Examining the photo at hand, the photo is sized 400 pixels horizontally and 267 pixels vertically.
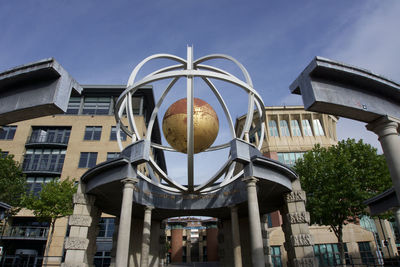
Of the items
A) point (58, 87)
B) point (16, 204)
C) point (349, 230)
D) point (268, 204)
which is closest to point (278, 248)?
point (349, 230)

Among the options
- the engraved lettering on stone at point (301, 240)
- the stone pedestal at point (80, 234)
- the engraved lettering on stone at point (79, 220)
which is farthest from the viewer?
the engraved lettering on stone at point (79, 220)

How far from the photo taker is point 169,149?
72.7ft

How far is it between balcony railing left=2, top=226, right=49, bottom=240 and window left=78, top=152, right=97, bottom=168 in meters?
10.1

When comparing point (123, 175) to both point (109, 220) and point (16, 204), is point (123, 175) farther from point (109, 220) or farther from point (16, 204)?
point (109, 220)

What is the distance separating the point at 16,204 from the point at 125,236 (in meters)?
24.1

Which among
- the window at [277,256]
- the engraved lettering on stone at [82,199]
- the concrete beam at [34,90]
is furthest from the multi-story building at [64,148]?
the concrete beam at [34,90]

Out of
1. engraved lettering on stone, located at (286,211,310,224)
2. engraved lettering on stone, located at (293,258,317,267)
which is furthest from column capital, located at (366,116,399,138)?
engraved lettering on stone, located at (293,258,317,267)

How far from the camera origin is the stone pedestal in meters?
14.6

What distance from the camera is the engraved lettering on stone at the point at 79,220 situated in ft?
49.8

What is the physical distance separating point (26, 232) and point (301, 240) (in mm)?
39116

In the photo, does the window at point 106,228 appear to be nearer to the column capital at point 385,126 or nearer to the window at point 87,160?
the window at point 87,160

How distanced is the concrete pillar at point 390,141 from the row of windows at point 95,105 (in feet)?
126

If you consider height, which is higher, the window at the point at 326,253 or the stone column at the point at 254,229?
the stone column at the point at 254,229

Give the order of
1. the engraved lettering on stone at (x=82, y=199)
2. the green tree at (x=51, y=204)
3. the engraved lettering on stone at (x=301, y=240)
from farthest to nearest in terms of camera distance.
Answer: the green tree at (x=51, y=204) < the engraved lettering on stone at (x=82, y=199) < the engraved lettering on stone at (x=301, y=240)
